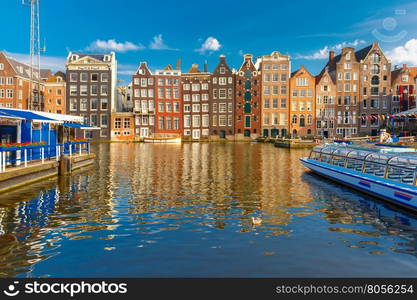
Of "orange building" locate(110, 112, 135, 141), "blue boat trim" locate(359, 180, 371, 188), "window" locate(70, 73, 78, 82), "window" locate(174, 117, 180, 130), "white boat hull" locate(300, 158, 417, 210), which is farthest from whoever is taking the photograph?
"window" locate(174, 117, 180, 130)

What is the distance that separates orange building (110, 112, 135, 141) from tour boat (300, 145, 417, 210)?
3014 inches

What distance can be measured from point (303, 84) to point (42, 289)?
97042 millimetres

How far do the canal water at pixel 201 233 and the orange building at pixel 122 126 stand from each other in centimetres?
7743

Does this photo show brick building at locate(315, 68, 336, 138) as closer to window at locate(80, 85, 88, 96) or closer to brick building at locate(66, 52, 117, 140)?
brick building at locate(66, 52, 117, 140)

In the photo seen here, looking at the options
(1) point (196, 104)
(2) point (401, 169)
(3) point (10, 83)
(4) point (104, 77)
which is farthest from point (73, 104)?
(2) point (401, 169)

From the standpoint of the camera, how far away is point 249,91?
100000 mm

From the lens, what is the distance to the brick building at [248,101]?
9969 centimetres

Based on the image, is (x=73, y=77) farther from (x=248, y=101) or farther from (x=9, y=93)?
(x=248, y=101)

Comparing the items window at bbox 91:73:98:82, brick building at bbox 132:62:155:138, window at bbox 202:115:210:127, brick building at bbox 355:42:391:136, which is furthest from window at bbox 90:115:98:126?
brick building at bbox 355:42:391:136

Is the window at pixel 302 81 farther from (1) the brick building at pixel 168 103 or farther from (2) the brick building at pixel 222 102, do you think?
(1) the brick building at pixel 168 103

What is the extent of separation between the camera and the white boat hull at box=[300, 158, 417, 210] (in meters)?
16.0

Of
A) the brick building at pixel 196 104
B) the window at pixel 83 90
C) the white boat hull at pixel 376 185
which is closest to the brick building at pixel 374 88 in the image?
the brick building at pixel 196 104

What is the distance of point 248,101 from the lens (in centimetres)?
10000

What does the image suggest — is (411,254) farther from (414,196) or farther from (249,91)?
(249,91)
